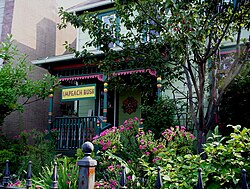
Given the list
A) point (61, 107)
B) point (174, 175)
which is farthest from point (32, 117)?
point (174, 175)

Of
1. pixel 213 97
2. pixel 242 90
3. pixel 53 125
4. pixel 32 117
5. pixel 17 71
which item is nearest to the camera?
pixel 213 97

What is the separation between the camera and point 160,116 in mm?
7516

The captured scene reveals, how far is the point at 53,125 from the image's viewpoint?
9.53 meters

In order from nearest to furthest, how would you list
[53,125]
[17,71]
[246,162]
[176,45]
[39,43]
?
[246,162], [176,45], [17,71], [53,125], [39,43]

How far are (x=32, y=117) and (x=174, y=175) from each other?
1017 centimetres

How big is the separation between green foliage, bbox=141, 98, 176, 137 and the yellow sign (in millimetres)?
2181

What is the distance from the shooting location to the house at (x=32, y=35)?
1106 centimetres

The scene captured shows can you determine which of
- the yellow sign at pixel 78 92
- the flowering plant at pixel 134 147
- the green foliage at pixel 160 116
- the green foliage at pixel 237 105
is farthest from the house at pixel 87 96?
the flowering plant at pixel 134 147

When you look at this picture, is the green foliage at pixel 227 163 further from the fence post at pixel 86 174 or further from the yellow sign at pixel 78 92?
the yellow sign at pixel 78 92

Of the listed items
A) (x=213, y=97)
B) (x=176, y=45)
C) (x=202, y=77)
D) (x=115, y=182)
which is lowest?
(x=115, y=182)

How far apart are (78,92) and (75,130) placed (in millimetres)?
1375

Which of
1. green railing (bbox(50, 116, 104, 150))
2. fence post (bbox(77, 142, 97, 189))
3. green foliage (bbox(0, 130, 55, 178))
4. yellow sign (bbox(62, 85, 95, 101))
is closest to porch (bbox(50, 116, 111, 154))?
green railing (bbox(50, 116, 104, 150))

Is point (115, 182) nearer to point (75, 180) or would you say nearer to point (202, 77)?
point (75, 180)

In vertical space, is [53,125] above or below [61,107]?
below
